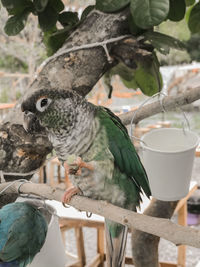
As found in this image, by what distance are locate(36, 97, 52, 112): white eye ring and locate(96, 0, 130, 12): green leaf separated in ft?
0.92

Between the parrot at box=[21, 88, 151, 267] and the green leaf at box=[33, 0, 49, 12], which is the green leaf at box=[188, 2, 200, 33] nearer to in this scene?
the green leaf at box=[33, 0, 49, 12]

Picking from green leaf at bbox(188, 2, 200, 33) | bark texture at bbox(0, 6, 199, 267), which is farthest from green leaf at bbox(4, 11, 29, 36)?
green leaf at bbox(188, 2, 200, 33)

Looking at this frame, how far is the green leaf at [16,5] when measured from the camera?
2.29 ft

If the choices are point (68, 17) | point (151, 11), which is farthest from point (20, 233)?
point (68, 17)

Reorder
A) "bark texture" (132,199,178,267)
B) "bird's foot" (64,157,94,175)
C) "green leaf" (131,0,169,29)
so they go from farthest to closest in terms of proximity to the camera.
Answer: "bark texture" (132,199,178,267) → "green leaf" (131,0,169,29) → "bird's foot" (64,157,94,175)

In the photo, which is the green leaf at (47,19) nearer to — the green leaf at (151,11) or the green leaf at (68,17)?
the green leaf at (68,17)

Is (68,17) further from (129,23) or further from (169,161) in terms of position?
(169,161)

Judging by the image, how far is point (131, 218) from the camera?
0.35m

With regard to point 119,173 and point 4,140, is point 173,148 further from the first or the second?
point 4,140

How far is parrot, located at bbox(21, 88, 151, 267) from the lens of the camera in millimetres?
426

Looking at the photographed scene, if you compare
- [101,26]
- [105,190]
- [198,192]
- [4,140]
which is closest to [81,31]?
[101,26]

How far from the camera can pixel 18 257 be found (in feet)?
1.46

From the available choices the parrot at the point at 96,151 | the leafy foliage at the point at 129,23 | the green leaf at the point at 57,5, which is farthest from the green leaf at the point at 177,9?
the parrot at the point at 96,151

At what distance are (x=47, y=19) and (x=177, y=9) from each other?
27 centimetres
